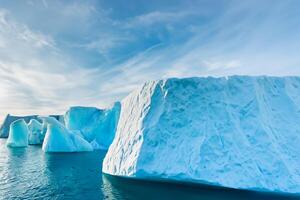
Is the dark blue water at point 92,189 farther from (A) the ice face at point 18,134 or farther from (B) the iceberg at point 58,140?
(A) the ice face at point 18,134

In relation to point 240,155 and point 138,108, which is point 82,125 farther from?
point 240,155

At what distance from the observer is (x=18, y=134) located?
3331cm

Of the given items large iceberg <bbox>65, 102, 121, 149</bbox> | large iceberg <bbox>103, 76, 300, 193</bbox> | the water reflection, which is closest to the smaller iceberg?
large iceberg <bbox>65, 102, 121, 149</bbox>

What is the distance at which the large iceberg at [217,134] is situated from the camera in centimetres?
897

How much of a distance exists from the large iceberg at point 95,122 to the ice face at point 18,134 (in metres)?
6.04

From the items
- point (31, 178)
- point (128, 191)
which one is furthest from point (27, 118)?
point (128, 191)

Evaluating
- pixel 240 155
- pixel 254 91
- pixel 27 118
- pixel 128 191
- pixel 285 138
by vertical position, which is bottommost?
pixel 128 191

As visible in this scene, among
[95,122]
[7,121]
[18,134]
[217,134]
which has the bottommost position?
[217,134]

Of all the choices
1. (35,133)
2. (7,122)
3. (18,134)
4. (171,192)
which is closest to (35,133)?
(35,133)

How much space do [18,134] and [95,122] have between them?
435 inches

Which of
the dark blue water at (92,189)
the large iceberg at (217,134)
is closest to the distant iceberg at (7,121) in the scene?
the dark blue water at (92,189)

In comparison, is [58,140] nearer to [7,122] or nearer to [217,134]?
[217,134]

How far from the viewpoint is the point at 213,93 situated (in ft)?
34.8

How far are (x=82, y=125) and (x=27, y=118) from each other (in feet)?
126
